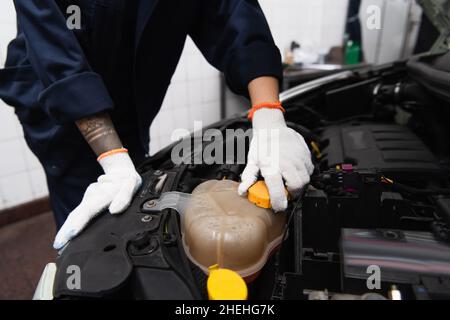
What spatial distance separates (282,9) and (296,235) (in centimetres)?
252

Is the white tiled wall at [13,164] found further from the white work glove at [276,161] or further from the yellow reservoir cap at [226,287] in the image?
the yellow reservoir cap at [226,287]

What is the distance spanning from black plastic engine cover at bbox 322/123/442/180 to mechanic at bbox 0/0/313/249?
240mm

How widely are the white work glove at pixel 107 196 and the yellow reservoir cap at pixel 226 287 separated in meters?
0.29

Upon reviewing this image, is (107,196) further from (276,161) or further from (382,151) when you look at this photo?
(382,151)

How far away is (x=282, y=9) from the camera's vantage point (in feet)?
8.79

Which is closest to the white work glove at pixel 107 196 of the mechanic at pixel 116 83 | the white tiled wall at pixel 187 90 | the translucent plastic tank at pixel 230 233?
the mechanic at pixel 116 83

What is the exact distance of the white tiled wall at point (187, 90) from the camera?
191cm

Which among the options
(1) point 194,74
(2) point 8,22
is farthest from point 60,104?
(1) point 194,74

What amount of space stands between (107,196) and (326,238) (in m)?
0.48

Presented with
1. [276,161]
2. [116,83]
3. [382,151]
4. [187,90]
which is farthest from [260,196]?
[187,90]

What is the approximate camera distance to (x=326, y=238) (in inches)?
25.7

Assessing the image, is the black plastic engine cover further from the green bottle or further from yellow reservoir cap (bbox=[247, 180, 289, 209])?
the green bottle

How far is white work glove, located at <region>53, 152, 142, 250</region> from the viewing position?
24.2 inches

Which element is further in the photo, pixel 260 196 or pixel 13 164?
pixel 13 164
